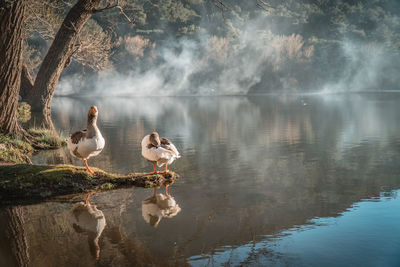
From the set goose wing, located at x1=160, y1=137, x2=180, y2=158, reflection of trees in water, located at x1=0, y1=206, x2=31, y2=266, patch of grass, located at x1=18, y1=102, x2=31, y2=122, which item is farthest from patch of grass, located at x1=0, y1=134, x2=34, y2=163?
patch of grass, located at x1=18, y1=102, x2=31, y2=122

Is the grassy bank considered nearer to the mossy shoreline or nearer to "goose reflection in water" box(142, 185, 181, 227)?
the mossy shoreline

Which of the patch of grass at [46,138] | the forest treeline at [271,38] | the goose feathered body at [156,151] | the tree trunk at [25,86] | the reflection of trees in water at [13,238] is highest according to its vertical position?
the forest treeline at [271,38]

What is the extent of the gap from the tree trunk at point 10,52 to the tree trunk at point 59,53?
302 centimetres

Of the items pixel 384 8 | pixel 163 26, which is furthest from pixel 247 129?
pixel 384 8

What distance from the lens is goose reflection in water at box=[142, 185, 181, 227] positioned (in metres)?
5.46

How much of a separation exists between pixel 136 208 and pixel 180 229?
2.88ft

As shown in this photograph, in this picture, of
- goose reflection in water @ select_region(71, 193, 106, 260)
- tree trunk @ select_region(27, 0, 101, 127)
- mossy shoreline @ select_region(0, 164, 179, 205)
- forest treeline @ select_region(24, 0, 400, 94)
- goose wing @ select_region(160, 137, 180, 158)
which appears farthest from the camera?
forest treeline @ select_region(24, 0, 400, 94)

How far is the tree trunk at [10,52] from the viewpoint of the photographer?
7719 millimetres

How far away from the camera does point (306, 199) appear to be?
638cm

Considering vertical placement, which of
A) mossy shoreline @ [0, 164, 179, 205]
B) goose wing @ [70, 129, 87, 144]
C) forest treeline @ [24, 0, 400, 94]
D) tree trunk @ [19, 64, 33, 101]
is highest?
forest treeline @ [24, 0, 400, 94]

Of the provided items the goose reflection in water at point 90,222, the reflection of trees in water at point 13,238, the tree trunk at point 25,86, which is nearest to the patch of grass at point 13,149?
the reflection of trees in water at point 13,238

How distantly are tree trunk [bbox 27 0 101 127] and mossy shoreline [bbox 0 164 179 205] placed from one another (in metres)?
5.45

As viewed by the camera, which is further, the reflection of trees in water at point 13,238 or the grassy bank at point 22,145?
the grassy bank at point 22,145

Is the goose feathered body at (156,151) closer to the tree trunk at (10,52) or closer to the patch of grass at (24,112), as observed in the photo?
the tree trunk at (10,52)
